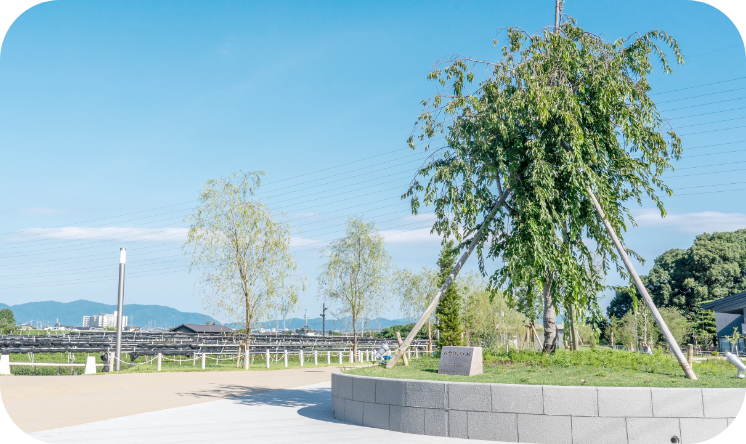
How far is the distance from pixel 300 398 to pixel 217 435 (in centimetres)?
515

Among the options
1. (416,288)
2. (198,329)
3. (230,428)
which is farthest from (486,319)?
(198,329)

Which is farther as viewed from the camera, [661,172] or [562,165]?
[661,172]

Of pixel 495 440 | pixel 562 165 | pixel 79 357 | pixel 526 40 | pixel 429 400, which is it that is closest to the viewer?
pixel 495 440

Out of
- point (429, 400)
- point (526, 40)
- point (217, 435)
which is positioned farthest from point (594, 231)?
point (217, 435)

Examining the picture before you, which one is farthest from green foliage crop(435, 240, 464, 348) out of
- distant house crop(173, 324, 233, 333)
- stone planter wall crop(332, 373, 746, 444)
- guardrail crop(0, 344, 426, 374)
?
distant house crop(173, 324, 233, 333)

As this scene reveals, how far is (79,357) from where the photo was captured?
109 feet

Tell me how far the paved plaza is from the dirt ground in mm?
701

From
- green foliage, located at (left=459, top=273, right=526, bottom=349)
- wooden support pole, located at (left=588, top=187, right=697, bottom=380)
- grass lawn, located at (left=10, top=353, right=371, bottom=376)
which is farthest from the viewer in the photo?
green foliage, located at (left=459, top=273, right=526, bottom=349)

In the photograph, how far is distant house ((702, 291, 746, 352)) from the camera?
31.6 m

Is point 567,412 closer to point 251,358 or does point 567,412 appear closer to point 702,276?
point 251,358

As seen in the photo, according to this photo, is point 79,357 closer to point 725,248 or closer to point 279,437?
point 279,437

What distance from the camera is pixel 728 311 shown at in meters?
33.4

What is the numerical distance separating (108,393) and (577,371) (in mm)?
10868

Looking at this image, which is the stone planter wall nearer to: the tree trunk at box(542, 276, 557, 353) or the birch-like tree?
the tree trunk at box(542, 276, 557, 353)
